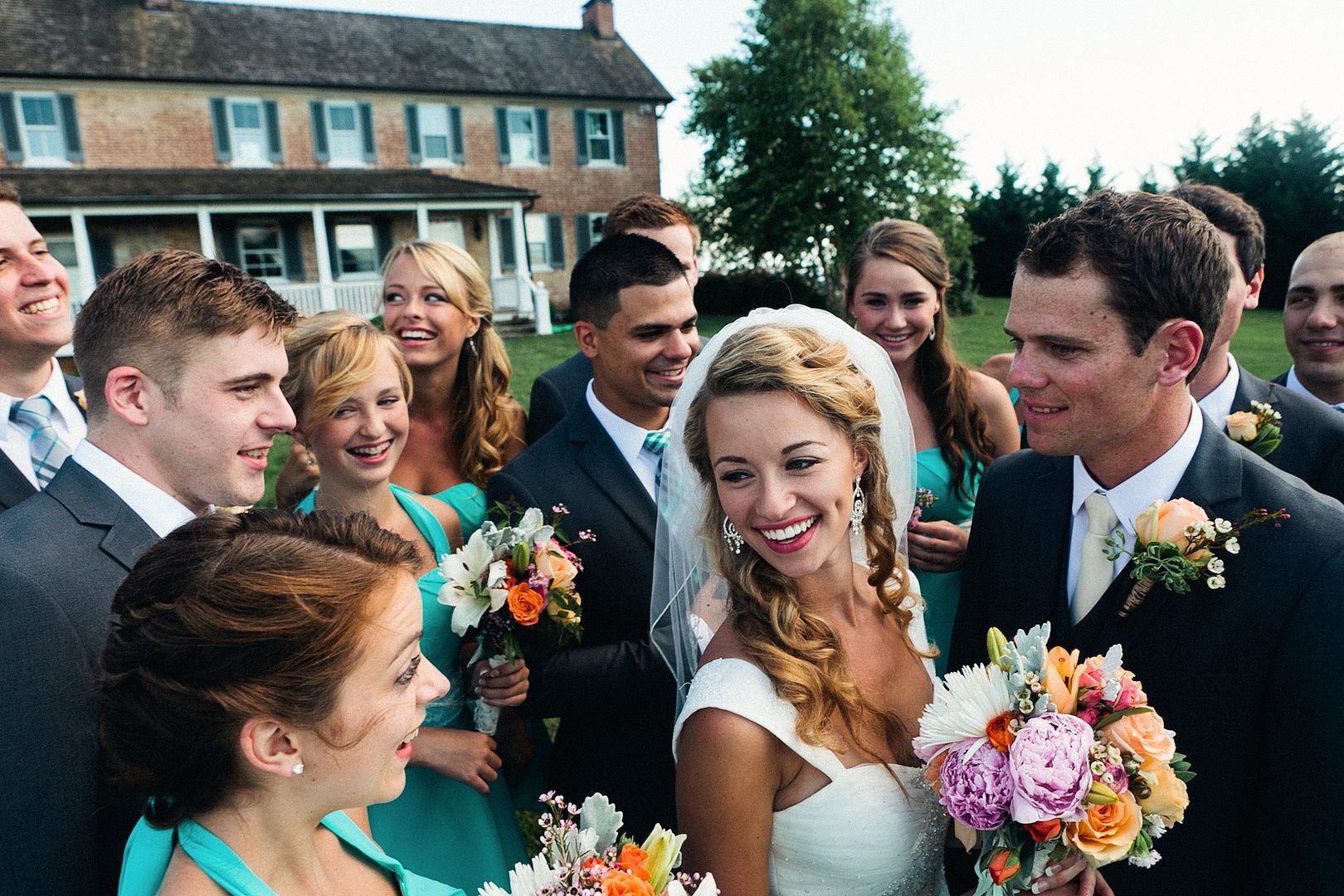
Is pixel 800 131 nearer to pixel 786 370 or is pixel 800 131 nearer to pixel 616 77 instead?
pixel 616 77

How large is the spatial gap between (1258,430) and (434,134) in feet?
106

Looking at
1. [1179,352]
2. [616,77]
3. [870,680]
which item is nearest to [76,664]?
[870,680]

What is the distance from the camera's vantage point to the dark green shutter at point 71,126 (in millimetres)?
26266

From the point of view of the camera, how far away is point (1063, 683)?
7.39 feet

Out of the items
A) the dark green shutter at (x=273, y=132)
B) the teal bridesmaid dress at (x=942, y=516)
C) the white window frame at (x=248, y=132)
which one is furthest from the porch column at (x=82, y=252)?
the teal bridesmaid dress at (x=942, y=516)

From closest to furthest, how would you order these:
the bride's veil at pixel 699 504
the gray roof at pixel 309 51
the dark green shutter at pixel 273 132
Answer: the bride's veil at pixel 699 504 → the gray roof at pixel 309 51 → the dark green shutter at pixel 273 132

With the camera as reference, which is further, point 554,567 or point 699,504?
point 554,567

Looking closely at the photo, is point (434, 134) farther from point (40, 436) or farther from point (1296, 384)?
point (1296, 384)

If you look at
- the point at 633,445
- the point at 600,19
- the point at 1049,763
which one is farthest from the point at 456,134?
the point at 1049,763

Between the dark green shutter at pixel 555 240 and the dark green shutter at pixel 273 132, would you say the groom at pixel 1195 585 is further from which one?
the dark green shutter at pixel 555 240

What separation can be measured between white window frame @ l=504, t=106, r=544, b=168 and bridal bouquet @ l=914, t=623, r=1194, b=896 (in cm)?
3344

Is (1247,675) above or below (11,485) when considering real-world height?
below

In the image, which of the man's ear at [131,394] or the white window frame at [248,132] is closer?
the man's ear at [131,394]

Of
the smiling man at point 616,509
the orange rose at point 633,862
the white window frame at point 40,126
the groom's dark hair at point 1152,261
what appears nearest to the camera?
the orange rose at point 633,862
